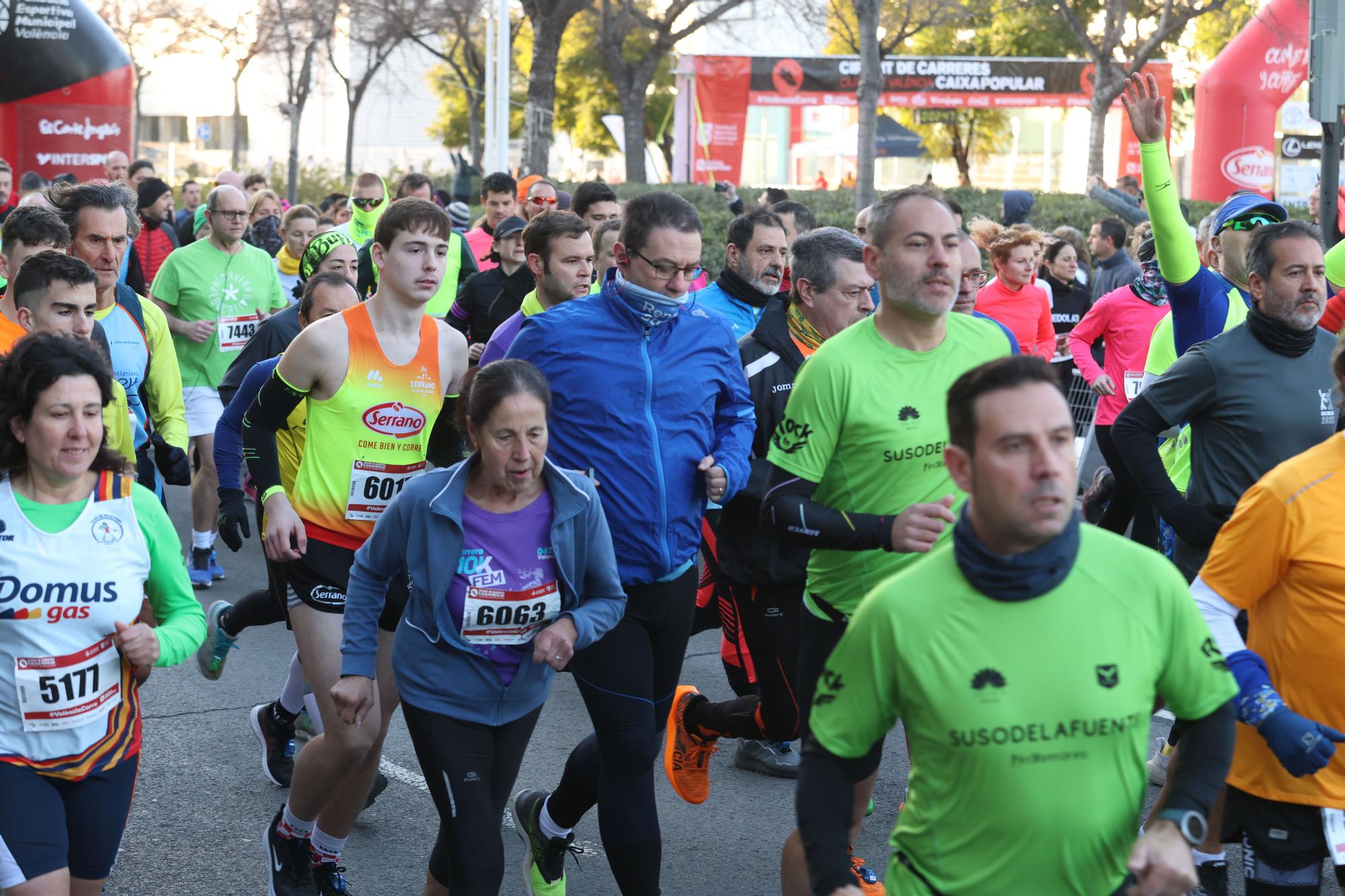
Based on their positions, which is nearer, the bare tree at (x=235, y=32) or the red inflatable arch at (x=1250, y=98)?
the red inflatable arch at (x=1250, y=98)

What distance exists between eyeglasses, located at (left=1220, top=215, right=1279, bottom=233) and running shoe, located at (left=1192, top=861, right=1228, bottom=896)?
Result: 7.65 feet

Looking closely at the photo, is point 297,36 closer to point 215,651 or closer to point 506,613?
point 215,651

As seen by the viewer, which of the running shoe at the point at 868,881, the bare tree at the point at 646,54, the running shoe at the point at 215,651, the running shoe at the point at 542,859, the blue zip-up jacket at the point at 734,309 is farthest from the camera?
the bare tree at the point at 646,54

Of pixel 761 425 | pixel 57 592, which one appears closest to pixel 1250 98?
pixel 761 425

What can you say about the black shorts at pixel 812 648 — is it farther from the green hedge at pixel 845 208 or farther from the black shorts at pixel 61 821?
the green hedge at pixel 845 208

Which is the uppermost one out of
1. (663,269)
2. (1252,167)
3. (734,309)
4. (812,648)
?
(1252,167)

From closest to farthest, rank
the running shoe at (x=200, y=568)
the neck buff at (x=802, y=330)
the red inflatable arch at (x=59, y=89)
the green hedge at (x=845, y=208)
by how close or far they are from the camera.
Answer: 1. the neck buff at (x=802, y=330)
2. the running shoe at (x=200, y=568)
3. the red inflatable arch at (x=59, y=89)
4. the green hedge at (x=845, y=208)

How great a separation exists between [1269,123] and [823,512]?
18.4 m

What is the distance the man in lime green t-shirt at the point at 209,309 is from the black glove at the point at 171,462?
330 cm

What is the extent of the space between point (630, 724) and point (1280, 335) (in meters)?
2.10

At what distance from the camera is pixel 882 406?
12.9 feet

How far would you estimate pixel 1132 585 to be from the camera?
103 inches

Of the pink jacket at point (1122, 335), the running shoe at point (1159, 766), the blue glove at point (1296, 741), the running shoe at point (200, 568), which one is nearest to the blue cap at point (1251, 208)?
the running shoe at point (1159, 766)

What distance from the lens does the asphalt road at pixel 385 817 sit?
5.06 metres
